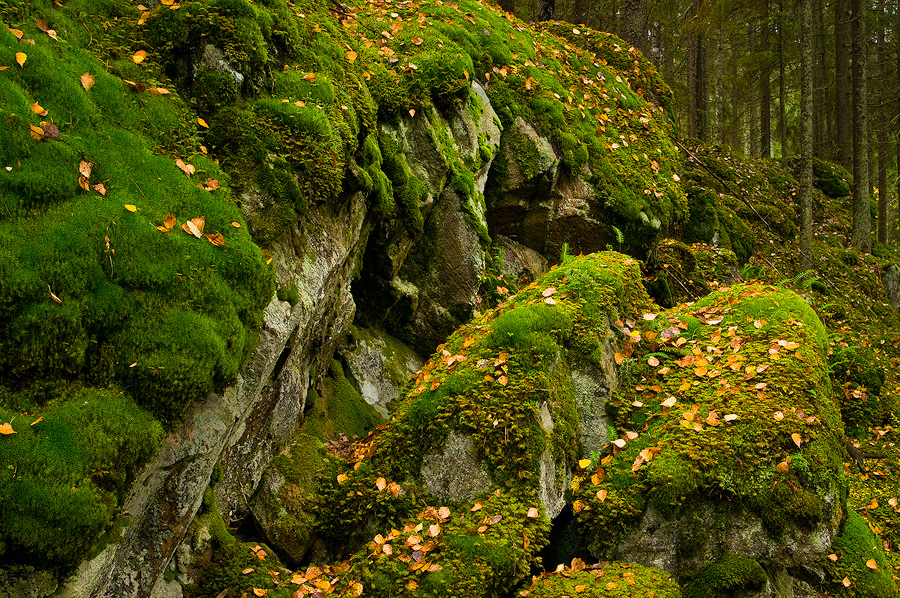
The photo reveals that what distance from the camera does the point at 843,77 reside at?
64.4ft

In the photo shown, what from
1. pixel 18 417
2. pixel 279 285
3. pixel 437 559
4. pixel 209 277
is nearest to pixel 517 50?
Result: pixel 279 285

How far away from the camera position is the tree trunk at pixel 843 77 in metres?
18.5

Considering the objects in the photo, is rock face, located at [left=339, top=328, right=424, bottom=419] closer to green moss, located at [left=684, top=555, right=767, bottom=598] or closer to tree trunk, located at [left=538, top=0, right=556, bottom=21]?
green moss, located at [left=684, top=555, right=767, bottom=598]

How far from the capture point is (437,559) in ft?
12.3

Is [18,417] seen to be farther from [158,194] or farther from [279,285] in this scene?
[279,285]

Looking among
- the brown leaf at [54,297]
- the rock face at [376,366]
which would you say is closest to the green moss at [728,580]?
the rock face at [376,366]

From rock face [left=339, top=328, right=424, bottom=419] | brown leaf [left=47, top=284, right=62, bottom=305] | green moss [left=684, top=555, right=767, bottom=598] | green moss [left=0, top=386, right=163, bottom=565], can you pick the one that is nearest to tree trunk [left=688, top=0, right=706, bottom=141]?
rock face [left=339, top=328, right=424, bottom=419]

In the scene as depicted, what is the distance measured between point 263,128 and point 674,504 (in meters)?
4.11

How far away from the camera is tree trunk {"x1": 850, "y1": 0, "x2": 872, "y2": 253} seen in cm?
1491

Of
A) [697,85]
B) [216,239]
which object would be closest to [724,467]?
[216,239]

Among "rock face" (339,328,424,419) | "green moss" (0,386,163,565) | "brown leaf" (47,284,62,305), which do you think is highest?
"brown leaf" (47,284,62,305)

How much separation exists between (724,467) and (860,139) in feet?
47.7

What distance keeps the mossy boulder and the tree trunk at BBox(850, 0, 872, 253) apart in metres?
12.7

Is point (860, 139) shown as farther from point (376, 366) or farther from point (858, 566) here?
point (376, 366)
